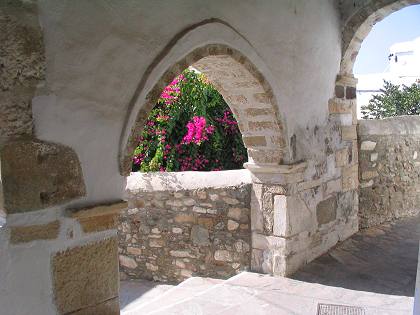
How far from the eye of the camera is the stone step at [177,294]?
3.82 meters

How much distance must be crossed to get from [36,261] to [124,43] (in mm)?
1276

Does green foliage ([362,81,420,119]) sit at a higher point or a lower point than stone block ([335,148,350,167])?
higher

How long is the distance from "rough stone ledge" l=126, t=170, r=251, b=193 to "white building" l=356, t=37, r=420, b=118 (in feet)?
44.3

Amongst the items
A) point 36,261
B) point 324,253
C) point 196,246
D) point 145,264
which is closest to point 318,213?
point 324,253

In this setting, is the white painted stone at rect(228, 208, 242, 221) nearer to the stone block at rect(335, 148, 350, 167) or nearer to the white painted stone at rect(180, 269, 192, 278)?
the white painted stone at rect(180, 269, 192, 278)

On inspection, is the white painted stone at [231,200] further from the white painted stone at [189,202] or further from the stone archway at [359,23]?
the stone archway at [359,23]

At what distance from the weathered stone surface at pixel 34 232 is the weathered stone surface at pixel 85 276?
0.37 feet

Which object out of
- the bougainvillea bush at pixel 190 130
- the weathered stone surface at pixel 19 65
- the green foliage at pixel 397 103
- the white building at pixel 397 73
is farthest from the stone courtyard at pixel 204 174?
the white building at pixel 397 73

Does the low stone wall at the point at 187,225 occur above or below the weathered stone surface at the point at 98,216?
below

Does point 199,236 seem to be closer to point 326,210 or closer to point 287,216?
point 287,216

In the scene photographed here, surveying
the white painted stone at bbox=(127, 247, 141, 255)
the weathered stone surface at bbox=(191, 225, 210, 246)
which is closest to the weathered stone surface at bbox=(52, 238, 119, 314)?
the weathered stone surface at bbox=(191, 225, 210, 246)

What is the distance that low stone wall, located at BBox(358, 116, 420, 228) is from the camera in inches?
225

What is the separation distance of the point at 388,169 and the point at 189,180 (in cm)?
296

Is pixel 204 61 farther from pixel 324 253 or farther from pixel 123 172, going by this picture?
pixel 324 253
